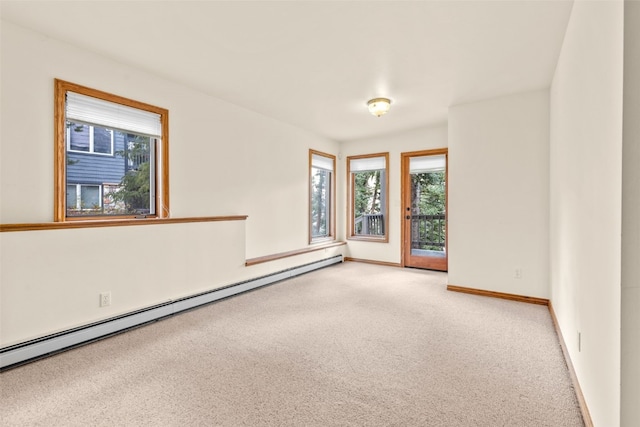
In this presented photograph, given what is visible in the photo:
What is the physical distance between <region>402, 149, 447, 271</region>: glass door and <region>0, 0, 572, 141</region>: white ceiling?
66.8 inches

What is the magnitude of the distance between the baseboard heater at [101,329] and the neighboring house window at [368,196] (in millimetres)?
2846

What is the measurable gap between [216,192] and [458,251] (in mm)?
3259

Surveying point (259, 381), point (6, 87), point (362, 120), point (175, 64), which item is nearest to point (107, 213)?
point (6, 87)

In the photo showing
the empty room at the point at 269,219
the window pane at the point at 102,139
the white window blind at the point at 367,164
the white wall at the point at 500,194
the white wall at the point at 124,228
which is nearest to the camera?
the empty room at the point at 269,219

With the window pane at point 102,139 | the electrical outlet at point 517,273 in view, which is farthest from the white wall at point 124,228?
the electrical outlet at point 517,273

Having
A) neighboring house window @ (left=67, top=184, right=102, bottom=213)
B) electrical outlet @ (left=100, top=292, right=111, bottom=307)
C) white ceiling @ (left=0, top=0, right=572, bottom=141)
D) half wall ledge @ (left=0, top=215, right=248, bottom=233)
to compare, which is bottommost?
electrical outlet @ (left=100, top=292, right=111, bottom=307)

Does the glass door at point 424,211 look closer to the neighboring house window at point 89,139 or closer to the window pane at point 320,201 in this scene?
the window pane at point 320,201

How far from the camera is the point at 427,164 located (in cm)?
536

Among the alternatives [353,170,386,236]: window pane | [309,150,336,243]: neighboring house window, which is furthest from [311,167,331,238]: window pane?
[353,170,386,236]: window pane

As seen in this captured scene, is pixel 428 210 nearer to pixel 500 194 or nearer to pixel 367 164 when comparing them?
pixel 367 164

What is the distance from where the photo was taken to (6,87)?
227 cm

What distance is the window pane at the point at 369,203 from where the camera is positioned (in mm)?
6098

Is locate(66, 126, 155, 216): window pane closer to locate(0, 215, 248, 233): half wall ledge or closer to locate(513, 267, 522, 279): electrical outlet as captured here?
locate(0, 215, 248, 233): half wall ledge

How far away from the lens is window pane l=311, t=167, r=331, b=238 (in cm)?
590
